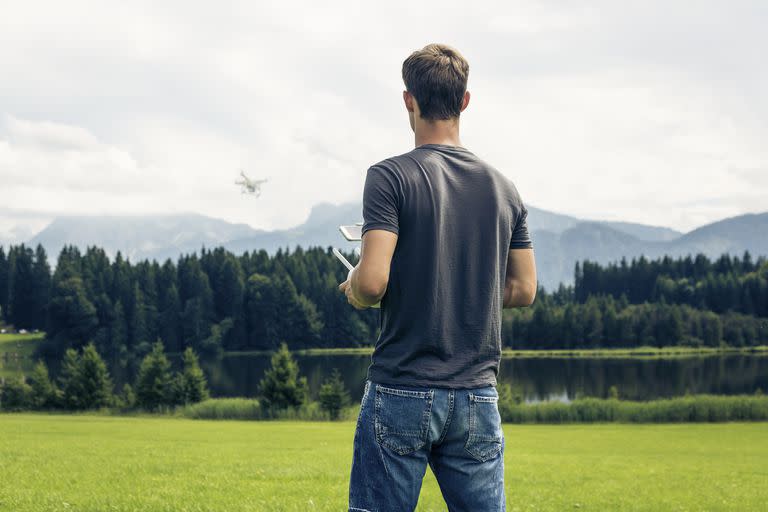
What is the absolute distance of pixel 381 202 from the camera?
11.5ft

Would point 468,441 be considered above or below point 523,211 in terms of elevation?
below

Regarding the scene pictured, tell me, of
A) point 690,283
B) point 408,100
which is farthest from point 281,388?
point 690,283

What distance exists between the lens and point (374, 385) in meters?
3.65

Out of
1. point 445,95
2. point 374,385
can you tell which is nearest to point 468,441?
point 374,385

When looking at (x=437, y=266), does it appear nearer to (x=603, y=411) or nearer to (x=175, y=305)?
(x=603, y=411)

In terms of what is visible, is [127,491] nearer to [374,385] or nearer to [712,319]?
[374,385]

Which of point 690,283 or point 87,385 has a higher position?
point 690,283

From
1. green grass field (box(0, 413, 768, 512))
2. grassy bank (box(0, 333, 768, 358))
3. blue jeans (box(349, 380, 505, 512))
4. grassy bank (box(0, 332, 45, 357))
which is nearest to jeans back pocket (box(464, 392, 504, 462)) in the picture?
blue jeans (box(349, 380, 505, 512))

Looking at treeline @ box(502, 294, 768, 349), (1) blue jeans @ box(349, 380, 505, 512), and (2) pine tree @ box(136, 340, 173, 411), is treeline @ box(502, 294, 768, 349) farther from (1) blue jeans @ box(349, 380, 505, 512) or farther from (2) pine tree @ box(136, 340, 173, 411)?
(1) blue jeans @ box(349, 380, 505, 512)

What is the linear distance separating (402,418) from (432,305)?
0.53 meters

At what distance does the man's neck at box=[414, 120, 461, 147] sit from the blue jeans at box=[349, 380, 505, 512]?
3.89 feet

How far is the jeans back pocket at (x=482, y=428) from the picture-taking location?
3662 millimetres

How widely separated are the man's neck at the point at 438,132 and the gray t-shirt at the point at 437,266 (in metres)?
0.05

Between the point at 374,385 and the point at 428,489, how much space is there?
34.2ft
